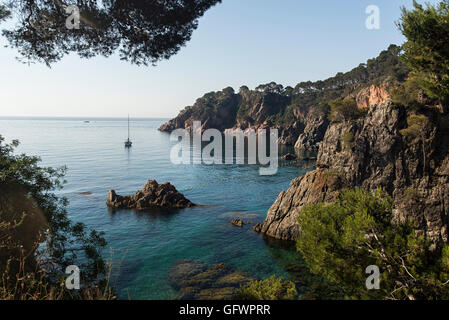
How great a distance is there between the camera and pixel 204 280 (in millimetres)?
22969

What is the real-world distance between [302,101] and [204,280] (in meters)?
142

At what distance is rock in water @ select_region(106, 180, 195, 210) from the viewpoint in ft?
145

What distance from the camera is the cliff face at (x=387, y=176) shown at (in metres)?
28.7

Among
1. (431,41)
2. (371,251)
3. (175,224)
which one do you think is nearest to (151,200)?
(175,224)

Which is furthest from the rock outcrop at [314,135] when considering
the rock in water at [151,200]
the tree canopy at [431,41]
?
the tree canopy at [431,41]

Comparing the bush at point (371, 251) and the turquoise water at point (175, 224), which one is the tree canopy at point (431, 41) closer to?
the bush at point (371, 251)

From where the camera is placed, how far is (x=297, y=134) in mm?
131250

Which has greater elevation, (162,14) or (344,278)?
(162,14)

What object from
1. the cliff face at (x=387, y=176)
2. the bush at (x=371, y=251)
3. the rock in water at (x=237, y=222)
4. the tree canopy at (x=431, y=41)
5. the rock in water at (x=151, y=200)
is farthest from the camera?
the rock in water at (x=151, y=200)

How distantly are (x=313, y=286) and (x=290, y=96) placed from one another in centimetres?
16360

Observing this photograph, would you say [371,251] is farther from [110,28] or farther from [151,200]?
[151,200]

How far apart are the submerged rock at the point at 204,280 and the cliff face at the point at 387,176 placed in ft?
34.3
